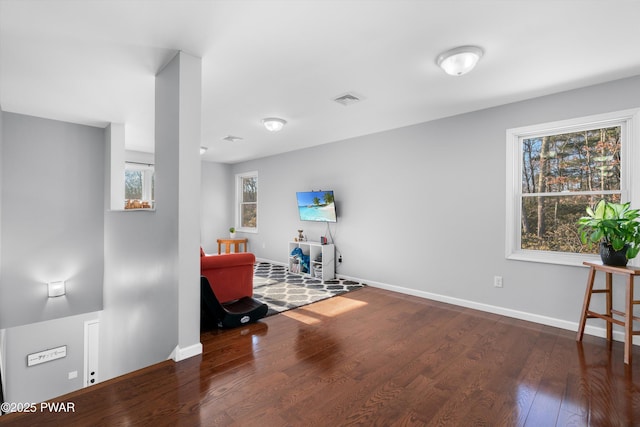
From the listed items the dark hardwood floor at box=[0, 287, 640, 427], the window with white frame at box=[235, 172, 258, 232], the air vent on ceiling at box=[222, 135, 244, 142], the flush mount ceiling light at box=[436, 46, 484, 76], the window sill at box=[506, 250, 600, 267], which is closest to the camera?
the dark hardwood floor at box=[0, 287, 640, 427]

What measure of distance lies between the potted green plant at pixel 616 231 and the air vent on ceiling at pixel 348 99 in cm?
243

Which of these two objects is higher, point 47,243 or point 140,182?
point 140,182

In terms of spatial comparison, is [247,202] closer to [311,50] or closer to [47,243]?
[47,243]

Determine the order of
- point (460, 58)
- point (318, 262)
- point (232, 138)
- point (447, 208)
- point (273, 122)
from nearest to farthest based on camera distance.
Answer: point (460, 58)
point (447, 208)
point (273, 122)
point (232, 138)
point (318, 262)

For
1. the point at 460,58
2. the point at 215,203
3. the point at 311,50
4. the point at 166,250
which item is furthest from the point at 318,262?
the point at 460,58

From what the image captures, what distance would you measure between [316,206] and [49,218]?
3.92m

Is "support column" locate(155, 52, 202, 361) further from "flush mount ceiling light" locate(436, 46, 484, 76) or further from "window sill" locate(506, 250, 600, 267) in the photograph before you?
"window sill" locate(506, 250, 600, 267)

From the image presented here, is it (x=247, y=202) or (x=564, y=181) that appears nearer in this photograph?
(x=564, y=181)

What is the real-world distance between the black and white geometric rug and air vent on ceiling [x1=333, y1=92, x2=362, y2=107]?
248cm

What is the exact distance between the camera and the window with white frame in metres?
7.16

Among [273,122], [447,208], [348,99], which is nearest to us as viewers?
[348,99]

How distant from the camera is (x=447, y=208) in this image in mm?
3885

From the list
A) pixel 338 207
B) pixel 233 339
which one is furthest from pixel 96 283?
pixel 338 207

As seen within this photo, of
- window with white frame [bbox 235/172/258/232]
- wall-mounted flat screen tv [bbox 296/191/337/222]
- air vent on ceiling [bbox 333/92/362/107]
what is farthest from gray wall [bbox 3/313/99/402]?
air vent on ceiling [bbox 333/92/362/107]
